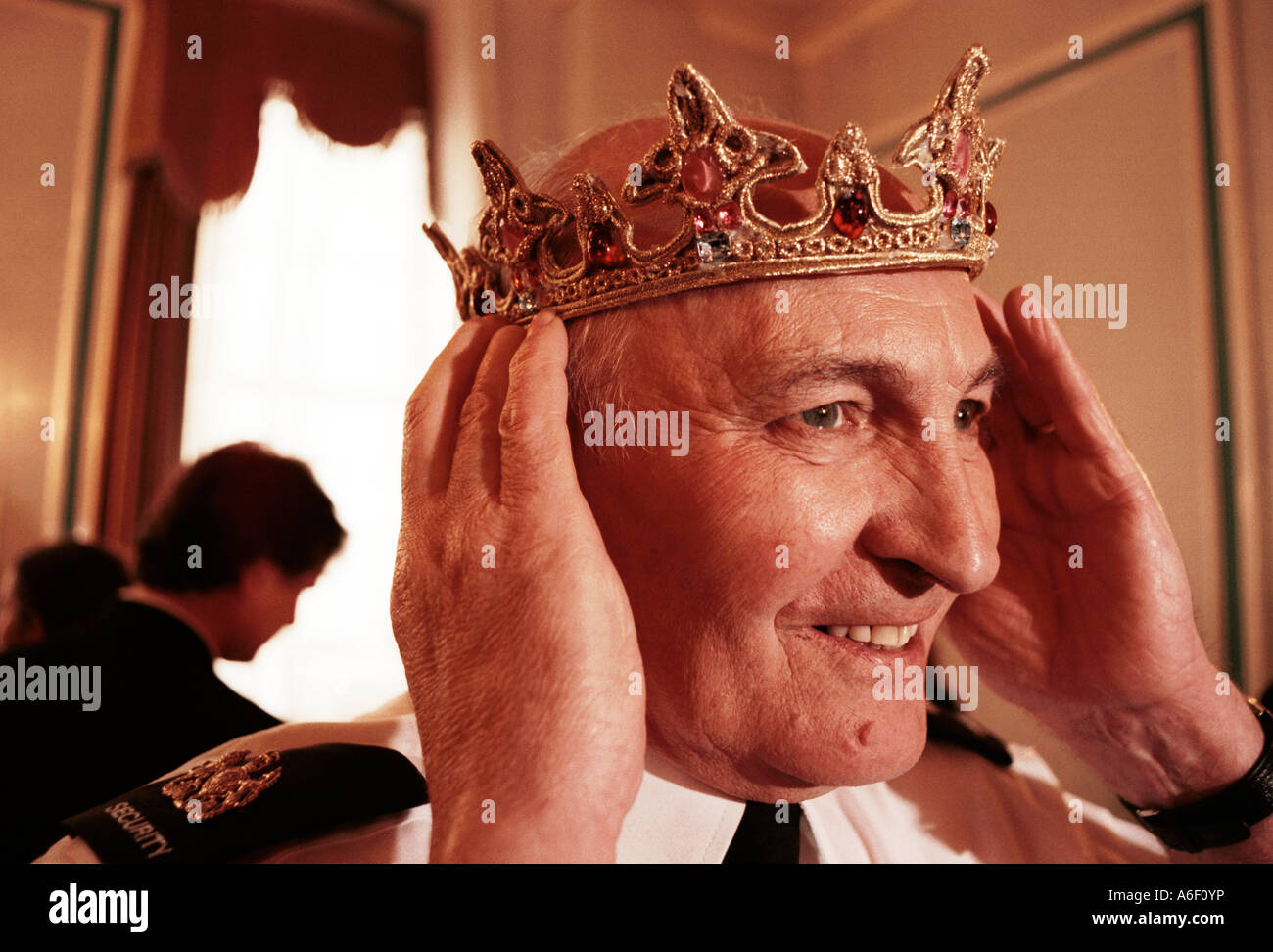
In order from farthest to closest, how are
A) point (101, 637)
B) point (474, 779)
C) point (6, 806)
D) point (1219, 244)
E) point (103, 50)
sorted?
point (103, 50)
point (1219, 244)
point (101, 637)
point (6, 806)
point (474, 779)

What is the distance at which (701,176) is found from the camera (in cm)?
91

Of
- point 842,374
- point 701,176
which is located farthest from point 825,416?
point 701,176

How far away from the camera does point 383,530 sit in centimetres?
300

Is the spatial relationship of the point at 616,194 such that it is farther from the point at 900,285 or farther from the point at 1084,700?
the point at 1084,700

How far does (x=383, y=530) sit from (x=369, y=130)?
1.34 m

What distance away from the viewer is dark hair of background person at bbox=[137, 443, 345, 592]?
71.4 inches

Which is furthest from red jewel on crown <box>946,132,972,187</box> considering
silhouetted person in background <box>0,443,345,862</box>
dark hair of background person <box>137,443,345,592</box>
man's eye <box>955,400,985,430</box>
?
dark hair of background person <box>137,443,345,592</box>

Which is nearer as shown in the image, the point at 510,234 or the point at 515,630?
the point at 515,630

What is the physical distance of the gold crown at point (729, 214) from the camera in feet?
2.98

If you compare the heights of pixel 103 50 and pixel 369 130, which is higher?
pixel 369 130

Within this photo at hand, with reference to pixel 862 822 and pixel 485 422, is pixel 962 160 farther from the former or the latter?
pixel 862 822

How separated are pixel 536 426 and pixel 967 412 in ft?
1.74

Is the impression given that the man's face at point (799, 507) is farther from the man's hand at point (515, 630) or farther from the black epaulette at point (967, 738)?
the black epaulette at point (967, 738)
